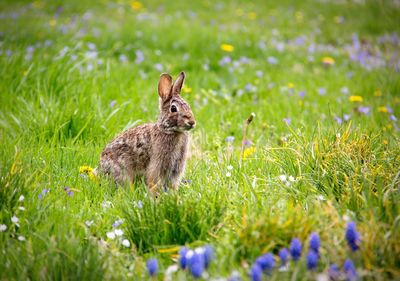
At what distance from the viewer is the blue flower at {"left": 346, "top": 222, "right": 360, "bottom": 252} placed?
3.01 m

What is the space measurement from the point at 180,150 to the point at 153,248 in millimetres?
1450

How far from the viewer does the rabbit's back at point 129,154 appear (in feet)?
16.1

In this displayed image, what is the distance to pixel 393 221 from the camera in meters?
3.30

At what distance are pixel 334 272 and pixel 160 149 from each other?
2390 millimetres

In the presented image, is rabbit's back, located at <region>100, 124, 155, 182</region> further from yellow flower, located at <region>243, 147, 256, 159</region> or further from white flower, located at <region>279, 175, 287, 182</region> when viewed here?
white flower, located at <region>279, 175, 287, 182</region>

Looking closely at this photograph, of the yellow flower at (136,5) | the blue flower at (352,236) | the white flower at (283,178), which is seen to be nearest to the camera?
the blue flower at (352,236)

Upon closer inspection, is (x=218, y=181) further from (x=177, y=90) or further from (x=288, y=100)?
(x=288, y=100)

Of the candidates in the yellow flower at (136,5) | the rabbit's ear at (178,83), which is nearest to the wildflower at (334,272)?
the rabbit's ear at (178,83)

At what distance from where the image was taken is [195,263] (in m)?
2.94

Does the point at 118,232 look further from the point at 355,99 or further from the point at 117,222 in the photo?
the point at 355,99

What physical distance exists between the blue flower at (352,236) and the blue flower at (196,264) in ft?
3.02

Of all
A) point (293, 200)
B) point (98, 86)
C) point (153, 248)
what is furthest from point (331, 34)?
point (153, 248)

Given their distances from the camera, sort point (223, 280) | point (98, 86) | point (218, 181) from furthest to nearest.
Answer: point (98, 86)
point (218, 181)
point (223, 280)

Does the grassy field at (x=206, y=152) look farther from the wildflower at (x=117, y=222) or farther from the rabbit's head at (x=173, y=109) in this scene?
the rabbit's head at (x=173, y=109)
